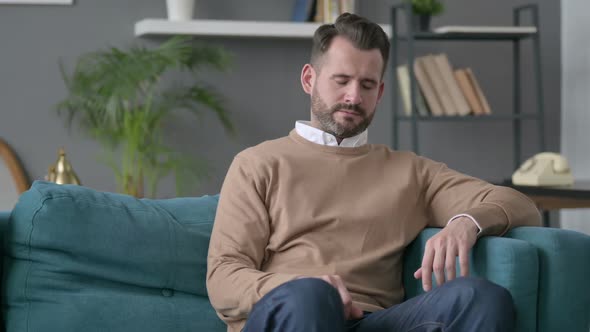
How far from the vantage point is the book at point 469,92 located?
4.17 m

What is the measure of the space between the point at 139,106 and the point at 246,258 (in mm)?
2058

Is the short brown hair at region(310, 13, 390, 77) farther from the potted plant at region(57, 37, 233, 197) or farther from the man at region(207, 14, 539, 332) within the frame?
the potted plant at region(57, 37, 233, 197)

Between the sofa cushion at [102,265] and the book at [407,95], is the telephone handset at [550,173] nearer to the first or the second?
the book at [407,95]

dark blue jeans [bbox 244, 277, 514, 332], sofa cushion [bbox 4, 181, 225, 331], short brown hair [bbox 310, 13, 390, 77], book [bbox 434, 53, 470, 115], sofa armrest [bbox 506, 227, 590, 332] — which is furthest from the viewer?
book [bbox 434, 53, 470, 115]

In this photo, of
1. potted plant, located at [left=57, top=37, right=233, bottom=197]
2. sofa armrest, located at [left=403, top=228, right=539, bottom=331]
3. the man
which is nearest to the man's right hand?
the man

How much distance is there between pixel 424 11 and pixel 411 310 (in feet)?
8.42

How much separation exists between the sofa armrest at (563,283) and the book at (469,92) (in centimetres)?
232

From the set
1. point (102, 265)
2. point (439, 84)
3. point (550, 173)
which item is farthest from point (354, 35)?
point (439, 84)

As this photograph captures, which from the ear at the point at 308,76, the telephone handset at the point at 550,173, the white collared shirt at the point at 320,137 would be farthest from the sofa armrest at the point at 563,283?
the telephone handset at the point at 550,173

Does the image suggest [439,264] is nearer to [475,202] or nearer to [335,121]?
[475,202]

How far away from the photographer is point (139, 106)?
152 inches

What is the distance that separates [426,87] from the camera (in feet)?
13.7

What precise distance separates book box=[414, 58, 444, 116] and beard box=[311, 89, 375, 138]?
6.85 ft

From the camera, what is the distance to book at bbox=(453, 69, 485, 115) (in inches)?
164
